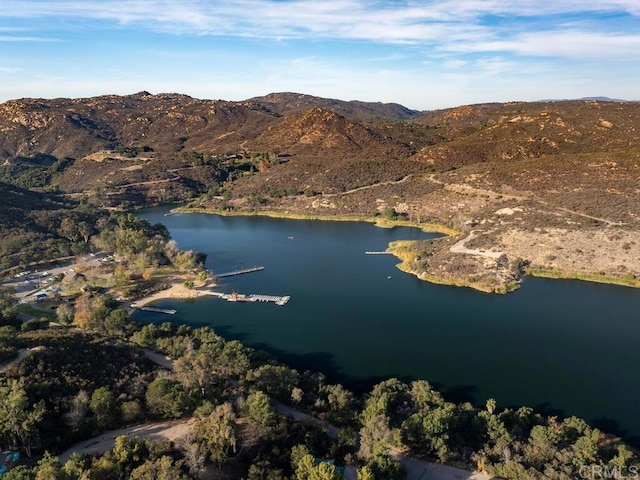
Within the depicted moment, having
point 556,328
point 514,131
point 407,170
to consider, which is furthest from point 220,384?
point 514,131

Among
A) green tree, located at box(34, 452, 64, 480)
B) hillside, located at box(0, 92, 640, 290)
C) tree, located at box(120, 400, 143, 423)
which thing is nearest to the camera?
green tree, located at box(34, 452, 64, 480)

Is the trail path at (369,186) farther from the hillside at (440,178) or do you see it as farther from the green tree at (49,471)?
the green tree at (49,471)

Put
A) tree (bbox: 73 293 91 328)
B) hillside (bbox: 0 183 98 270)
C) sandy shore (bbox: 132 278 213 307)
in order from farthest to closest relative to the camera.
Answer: hillside (bbox: 0 183 98 270) < sandy shore (bbox: 132 278 213 307) < tree (bbox: 73 293 91 328)

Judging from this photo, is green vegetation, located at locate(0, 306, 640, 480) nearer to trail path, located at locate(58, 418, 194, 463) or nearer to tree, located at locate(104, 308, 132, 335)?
trail path, located at locate(58, 418, 194, 463)

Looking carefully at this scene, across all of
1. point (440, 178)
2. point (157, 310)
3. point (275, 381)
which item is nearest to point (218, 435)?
point (275, 381)

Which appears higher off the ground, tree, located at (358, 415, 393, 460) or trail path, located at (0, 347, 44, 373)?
trail path, located at (0, 347, 44, 373)

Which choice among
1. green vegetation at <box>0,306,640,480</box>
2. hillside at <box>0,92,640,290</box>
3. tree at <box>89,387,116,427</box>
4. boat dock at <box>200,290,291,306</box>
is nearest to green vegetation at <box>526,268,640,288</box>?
hillside at <box>0,92,640,290</box>

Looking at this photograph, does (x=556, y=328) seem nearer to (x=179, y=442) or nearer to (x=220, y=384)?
(x=220, y=384)
